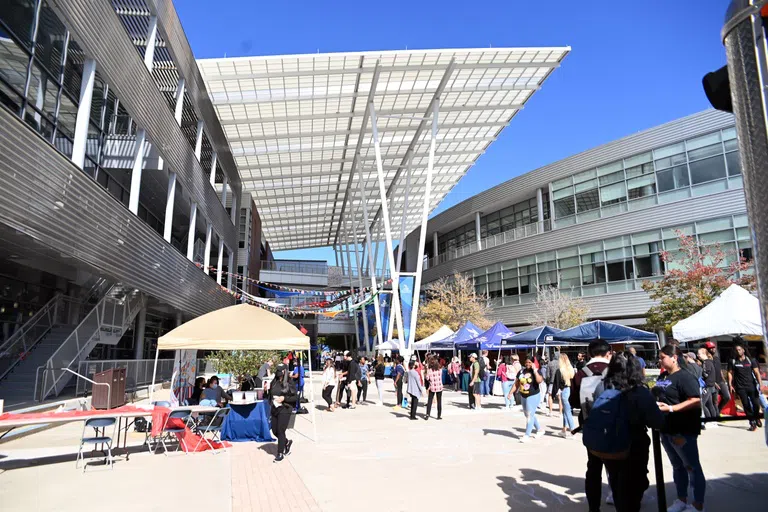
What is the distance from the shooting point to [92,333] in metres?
15.7

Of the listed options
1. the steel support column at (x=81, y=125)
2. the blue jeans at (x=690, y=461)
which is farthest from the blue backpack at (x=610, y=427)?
the steel support column at (x=81, y=125)

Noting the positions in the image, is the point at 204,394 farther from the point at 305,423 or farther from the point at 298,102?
the point at 298,102

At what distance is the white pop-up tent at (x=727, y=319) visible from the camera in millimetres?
13000

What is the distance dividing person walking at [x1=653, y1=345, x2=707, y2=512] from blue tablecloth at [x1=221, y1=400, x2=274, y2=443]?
7748mm

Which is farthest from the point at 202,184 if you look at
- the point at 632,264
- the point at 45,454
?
the point at 632,264

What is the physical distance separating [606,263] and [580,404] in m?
26.5

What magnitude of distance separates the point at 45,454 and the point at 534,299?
30833 millimetres

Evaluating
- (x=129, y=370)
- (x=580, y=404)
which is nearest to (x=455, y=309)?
(x=129, y=370)

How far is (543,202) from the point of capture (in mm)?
36750

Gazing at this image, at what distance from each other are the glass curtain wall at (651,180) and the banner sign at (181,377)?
78.0ft

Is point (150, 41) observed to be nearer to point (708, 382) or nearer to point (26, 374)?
point (26, 374)

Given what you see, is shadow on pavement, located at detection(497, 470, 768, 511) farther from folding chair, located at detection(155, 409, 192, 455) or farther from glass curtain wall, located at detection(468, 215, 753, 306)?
glass curtain wall, located at detection(468, 215, 753, 306)

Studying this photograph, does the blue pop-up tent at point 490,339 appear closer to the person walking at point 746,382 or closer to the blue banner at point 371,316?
the person walking at point 746,382

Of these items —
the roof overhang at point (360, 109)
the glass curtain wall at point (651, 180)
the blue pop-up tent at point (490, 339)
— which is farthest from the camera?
the roof overhang at point (360, 109)
